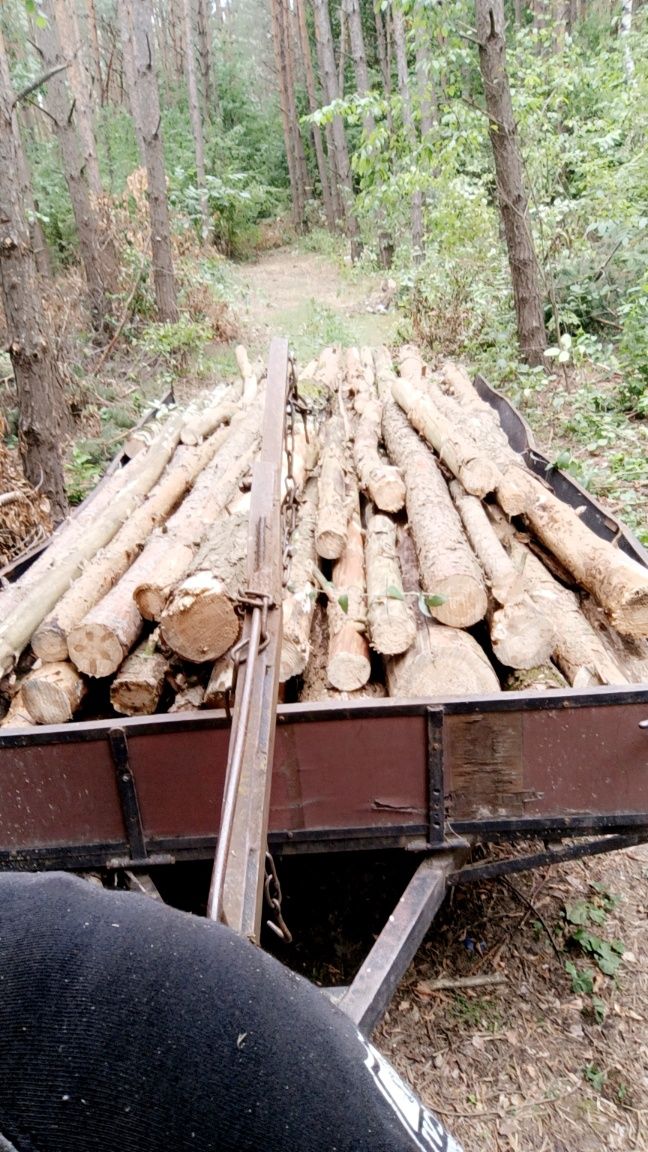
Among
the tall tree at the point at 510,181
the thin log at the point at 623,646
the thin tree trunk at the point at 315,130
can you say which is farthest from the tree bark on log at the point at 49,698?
the thin tree trunk at the point at 315,130

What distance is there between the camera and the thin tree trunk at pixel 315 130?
2759cm

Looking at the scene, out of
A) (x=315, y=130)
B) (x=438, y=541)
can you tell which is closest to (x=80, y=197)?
(x=438, y=541)

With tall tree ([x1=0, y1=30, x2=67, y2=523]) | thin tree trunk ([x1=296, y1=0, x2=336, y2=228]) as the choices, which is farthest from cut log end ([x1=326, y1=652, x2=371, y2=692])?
thin tree trunk ([x1=296, y1=0, x2=336, y2=228])

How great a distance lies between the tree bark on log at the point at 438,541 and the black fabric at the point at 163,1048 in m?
2.34

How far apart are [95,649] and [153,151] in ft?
39.7

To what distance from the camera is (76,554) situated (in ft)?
13.2

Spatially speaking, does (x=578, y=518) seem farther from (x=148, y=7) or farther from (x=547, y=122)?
(x=148, y=7)

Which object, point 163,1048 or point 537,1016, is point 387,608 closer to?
point 537,1016

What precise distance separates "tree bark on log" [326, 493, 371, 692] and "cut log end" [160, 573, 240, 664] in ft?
1.75

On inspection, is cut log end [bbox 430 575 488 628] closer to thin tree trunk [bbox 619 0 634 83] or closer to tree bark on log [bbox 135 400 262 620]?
tree bark on log [bbox 135 400 262 620]

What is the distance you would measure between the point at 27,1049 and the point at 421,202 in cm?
1817

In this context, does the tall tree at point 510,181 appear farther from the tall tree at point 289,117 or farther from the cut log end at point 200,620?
the tall tree at point 289,117

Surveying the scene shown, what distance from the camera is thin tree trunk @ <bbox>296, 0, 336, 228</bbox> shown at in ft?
90.5

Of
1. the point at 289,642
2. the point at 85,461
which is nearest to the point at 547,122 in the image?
the point at 85,461
